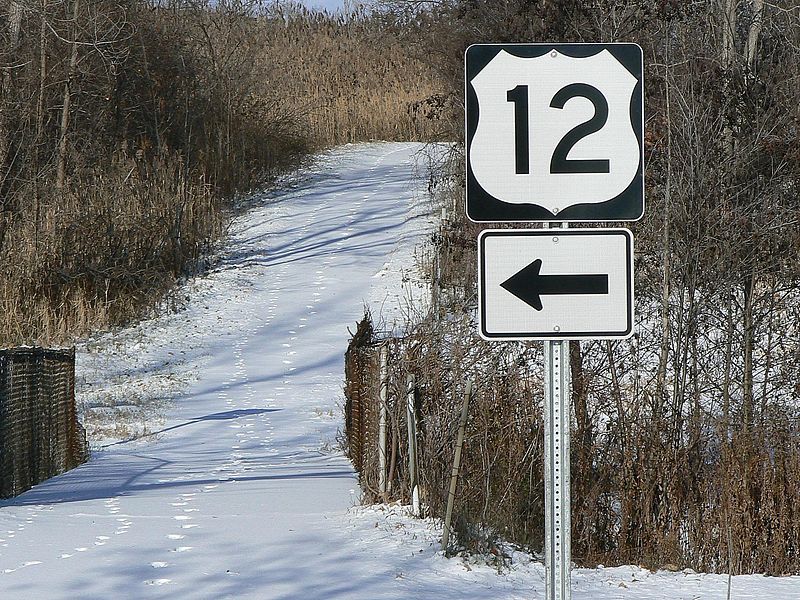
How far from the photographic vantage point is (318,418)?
16.7m

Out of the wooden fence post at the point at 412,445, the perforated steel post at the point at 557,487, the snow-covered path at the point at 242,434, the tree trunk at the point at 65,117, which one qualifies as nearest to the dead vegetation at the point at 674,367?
the wooden fence post at the point at 412,445

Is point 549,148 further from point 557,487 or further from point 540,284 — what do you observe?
point 557,487

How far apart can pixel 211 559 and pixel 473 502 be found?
207cm

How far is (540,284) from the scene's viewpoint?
3.69m

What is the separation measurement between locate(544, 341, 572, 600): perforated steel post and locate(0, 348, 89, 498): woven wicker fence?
25.2 ft

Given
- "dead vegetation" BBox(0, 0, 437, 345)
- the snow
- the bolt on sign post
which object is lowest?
the snow

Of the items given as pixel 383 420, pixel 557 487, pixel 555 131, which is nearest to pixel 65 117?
pixel 383 420

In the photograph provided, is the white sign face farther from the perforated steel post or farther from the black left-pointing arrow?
the perforated steel post

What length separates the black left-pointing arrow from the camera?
3686mm

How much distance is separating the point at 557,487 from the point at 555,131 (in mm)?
1144

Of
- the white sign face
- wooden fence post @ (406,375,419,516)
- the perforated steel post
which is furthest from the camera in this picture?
wooden fence post @ (406,375,419,516)

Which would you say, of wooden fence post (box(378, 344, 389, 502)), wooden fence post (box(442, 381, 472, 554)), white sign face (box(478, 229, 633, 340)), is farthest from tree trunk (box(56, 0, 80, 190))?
white sign face (box(478, 229, 633, 340))

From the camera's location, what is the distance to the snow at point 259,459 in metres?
6.94

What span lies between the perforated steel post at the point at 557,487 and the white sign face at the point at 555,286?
0.15 metres
